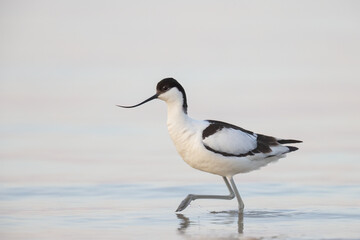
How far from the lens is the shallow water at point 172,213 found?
10.1 meters

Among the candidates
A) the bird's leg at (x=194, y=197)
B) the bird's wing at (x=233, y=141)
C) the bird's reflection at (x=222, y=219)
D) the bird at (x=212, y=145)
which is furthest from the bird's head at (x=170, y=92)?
the bird's reflection at (x=222, y=219)

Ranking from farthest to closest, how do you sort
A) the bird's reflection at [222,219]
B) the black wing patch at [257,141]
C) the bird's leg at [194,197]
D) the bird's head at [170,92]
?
the bird's head at [170,92] → the black wing patch at [257,141] → the bird's leg at [194,197] → the bird's reflection at [222,219]

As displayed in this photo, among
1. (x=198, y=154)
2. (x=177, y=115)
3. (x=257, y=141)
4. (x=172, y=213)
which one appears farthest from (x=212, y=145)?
(x=172, y=213)

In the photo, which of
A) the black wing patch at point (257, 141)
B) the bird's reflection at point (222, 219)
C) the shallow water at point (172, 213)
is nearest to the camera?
the shallow water at point (172, 213)

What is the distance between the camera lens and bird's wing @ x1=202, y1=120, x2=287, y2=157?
11835 millimetres

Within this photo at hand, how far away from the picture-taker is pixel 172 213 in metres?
11.5

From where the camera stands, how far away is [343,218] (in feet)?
35.9

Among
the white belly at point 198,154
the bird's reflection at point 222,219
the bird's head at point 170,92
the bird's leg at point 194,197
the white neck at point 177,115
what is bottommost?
the bird's reflection at point 222,219

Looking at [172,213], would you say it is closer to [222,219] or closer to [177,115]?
[222,219]

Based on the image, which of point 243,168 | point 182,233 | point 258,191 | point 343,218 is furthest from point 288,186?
point 182,233

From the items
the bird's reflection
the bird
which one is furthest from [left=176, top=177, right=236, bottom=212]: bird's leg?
the bird's reflection

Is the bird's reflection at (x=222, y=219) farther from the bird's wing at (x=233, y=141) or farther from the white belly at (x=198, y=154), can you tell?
the bird's wing at (x=233, y=141)

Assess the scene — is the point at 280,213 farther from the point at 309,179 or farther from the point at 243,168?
the point at 309,179

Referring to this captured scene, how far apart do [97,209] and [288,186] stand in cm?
303
